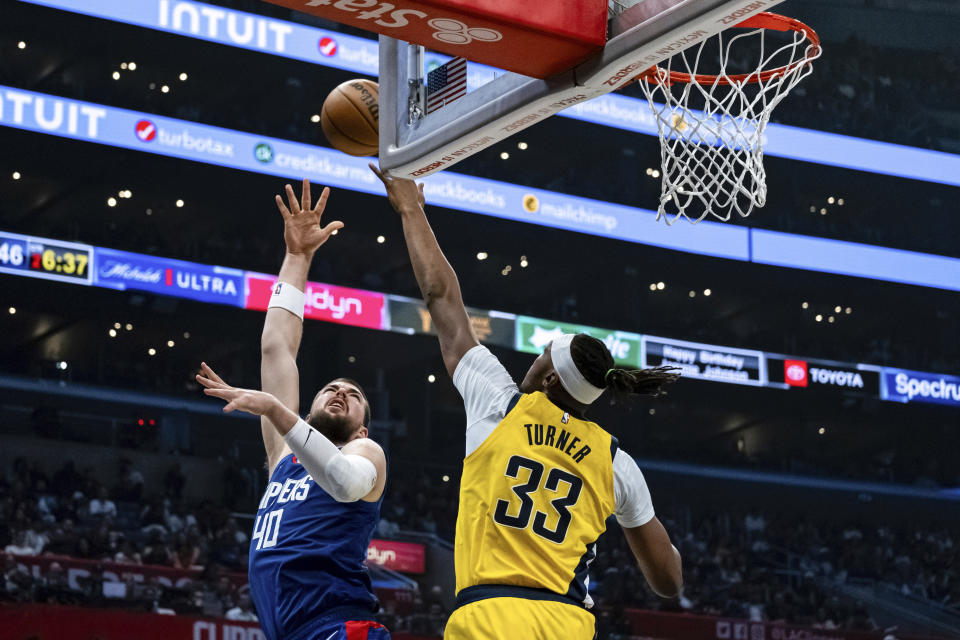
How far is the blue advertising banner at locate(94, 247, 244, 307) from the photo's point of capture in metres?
21.0

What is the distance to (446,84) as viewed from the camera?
4723 mm

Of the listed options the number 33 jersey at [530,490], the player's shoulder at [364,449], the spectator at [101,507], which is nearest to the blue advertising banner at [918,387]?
the spectator at [101,507]

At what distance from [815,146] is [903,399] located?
613 cm

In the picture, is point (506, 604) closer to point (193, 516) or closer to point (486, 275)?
point (193, 516)

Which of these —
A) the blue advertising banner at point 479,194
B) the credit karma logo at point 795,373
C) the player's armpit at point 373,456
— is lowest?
the player's armpit at point 373,456

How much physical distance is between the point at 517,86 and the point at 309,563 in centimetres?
189

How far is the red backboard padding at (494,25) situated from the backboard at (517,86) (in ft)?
0.20

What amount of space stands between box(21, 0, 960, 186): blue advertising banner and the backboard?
46.2 feet

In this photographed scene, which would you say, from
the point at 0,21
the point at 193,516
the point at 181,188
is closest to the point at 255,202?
the point at 181,188

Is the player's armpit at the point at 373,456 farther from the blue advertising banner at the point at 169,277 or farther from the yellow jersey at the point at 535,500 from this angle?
the blue advertising banner at the point at 169,277

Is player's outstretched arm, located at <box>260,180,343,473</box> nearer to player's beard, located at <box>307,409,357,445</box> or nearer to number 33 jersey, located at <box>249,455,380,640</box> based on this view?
player's beard, located at <box>307,409,357,445</box>

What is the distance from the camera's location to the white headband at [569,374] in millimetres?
3541

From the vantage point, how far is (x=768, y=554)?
24.0m

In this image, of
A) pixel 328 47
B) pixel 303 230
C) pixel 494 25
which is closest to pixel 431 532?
pixel 328 47
